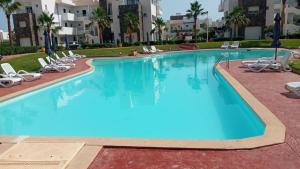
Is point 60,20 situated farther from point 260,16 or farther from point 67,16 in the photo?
point 260,16

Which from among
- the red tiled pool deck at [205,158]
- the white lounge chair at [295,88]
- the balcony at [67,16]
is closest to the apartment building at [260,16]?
the balcony at [67,16]

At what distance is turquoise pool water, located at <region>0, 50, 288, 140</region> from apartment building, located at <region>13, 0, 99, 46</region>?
119 feet

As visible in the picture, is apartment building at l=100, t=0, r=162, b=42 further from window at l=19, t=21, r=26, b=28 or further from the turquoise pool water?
the turquoise pool water

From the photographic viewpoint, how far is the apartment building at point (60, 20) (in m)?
46.9

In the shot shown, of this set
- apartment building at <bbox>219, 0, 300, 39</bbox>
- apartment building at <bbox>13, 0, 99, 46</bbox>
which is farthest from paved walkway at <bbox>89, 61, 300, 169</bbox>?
apartment building at <bbox>13, 0, 99, 46</bbox>

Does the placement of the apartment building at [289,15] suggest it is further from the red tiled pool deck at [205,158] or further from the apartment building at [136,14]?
the red tiled pool deck at [205,158]

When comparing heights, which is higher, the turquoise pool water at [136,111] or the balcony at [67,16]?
Answer: the balcony at [67,16]

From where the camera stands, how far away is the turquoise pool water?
7.89m

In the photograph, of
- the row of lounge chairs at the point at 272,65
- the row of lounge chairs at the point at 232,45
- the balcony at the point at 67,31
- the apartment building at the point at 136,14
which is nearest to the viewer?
the row of lounge chairs at the point at 272,65

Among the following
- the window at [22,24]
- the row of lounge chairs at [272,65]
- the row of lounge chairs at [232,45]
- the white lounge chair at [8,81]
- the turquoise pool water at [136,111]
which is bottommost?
the turquoise pool water at [136,111]

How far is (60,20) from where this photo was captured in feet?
166

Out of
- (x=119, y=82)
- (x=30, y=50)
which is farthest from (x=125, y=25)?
(x=119, y=82)

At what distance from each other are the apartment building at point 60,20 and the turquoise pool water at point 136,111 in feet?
119

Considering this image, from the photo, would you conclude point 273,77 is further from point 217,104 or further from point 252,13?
point 252,13
